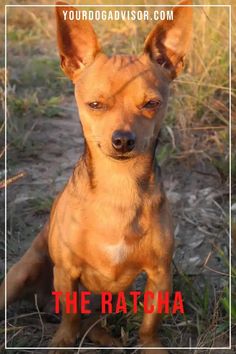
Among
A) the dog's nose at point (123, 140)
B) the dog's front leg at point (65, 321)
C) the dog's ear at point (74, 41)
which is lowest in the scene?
the dog's front leg at point (65, 321)

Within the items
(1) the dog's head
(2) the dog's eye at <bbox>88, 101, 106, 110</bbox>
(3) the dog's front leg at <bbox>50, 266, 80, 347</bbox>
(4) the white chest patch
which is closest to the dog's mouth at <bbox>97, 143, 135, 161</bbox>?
(1) the dog's head

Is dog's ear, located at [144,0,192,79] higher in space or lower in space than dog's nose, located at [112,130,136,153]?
higher

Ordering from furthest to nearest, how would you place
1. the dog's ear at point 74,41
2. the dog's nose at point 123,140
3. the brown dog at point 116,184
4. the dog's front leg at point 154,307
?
the dog's front leg at point 154,307 < the dog's ear at point 74,41 < the brown dog at point 116,184 < the dog's nose at point 123,140

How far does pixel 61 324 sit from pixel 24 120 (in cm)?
259

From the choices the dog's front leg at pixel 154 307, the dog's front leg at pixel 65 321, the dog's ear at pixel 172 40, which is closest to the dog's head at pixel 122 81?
the dog's ear at pixel 172 40

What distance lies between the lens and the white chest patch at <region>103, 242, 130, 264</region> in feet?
11.0

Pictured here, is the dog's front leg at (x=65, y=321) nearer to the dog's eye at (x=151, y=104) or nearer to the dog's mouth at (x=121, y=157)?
the dog's mouth at (x=121, y=157)

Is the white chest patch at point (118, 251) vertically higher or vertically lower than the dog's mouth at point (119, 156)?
lower

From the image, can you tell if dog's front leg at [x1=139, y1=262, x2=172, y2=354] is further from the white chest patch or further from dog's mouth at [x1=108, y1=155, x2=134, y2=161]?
A: dog's mouth at [x1=108, y1=155, x2=134, y2=161]

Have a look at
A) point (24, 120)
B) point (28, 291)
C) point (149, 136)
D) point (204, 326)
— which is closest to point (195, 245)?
point (204, 326)

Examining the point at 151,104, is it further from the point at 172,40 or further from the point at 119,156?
the point at 172,40

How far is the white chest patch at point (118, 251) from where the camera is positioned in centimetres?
337

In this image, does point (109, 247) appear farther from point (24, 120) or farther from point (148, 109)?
point (24, 120)

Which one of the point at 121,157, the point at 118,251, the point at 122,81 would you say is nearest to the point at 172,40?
the point at 122,81
